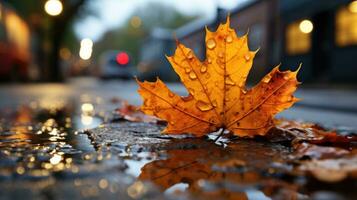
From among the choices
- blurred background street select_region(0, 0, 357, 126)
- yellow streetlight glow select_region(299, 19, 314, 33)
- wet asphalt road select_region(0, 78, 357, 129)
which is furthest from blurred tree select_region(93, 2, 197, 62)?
wet asphalt road select_region(0, 78, 357, 129)

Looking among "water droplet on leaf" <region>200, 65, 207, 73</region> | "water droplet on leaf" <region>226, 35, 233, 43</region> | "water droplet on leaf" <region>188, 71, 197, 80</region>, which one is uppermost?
"water droplet on leaf" <region>226, 35, 233, 43</region>

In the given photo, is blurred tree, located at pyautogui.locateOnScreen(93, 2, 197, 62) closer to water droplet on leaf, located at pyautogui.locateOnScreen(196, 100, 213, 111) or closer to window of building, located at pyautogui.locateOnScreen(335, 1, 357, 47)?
window of building, located at pyautogui.locateOnScreen(335, 1, 357, 47)

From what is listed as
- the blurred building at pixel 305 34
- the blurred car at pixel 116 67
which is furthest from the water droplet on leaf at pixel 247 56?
the blurred car at pixel 116 67

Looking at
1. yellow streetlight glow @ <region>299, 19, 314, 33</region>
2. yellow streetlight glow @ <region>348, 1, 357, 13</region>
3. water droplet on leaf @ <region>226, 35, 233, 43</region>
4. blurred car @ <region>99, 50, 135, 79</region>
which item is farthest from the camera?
blurred car @ <region>99, 50, 135, 79</region>

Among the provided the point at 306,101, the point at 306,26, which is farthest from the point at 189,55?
the point at 306,26

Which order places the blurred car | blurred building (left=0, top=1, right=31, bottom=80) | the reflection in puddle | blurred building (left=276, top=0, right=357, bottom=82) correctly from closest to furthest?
the reflection in puddle < blurred building (left=276, top=0, right=357, bottom=82) < blurred building (left=0, top=1, right=31, bottom=80) < the blurred car

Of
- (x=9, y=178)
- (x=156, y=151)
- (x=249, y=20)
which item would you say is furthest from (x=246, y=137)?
(x=249, y=20)

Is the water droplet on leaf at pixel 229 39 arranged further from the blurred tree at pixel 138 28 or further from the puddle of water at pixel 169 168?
the blurred tree at pixel 138 28
